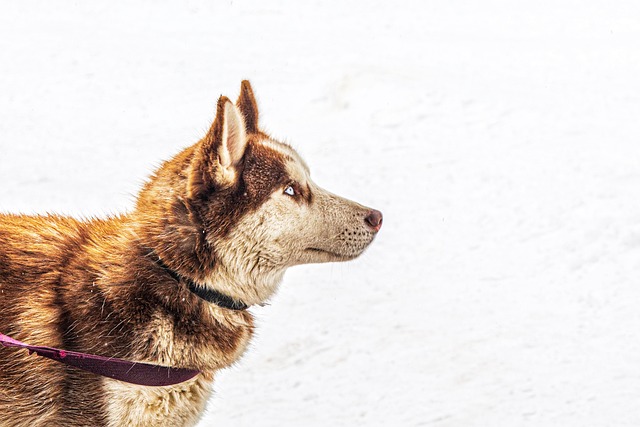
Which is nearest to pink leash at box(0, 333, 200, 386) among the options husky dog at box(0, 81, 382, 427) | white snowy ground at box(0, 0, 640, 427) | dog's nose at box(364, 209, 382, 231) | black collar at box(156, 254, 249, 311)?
husky dog at box(0, 81, 382, 427)

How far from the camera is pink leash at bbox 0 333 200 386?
11.1 ft

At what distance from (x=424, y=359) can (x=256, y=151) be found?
2.81 m

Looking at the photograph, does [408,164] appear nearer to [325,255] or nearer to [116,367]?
[325,255]

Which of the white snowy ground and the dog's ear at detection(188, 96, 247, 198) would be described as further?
the white snowy ground

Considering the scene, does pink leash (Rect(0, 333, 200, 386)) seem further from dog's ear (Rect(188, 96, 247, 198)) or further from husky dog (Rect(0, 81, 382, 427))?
dog's ear (Rect(188, 96, 247, 198))

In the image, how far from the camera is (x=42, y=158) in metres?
8.64

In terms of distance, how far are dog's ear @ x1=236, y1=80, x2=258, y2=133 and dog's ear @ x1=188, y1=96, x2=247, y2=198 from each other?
33 cm

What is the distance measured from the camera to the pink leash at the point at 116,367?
3.38 metres

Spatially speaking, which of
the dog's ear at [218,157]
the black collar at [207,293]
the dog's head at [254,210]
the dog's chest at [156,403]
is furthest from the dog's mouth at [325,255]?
the dog's chest at [156,403]

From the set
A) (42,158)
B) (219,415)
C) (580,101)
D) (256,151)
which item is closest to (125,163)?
(42,158)

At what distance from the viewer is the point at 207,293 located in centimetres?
368

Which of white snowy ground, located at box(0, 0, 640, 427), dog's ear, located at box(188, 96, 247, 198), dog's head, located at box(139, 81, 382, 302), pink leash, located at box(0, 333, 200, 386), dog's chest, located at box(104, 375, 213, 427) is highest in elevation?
dog's ear, located at box(188, 96, 247, 198)

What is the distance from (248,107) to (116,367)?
1226 mm

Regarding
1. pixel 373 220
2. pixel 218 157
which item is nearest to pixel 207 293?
pixel 218 157
